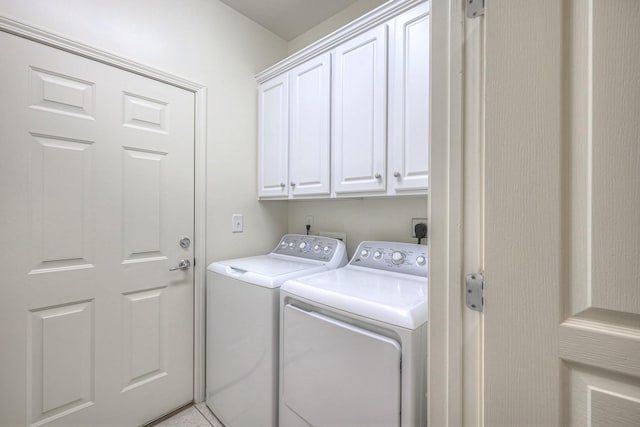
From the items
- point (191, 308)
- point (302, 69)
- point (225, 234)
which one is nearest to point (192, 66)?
point (302, 69)

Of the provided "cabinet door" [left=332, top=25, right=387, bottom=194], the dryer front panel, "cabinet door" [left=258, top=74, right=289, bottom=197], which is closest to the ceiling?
"cabinet door" [left=258, top=74, right=289, bottom=197]

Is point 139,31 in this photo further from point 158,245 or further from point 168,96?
point 158,245

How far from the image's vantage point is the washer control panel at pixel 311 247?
1.79 m

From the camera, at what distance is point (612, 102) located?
0.51 meters

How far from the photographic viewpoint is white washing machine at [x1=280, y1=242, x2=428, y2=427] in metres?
0.89

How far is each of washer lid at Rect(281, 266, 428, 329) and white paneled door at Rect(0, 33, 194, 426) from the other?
0.93m

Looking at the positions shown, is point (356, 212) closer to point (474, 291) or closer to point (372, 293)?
point (372, 293)

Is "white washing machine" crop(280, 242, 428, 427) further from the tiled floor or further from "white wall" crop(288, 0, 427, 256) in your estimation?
the tiled floor

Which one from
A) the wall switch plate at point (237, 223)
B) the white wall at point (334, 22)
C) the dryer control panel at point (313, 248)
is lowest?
the dryer control panel at point (313, 248)

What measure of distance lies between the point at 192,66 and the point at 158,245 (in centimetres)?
114

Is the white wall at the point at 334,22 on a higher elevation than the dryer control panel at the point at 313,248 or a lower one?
higher

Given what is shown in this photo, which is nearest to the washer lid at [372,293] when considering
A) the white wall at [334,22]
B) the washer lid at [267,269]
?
the washer lid at [267,269]

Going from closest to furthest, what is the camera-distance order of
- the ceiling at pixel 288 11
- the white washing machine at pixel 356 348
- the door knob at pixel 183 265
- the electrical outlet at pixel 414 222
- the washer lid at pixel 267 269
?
the white washing machine at pixel 356 348 → the washer lid at pixel 267 269 → the electrical outlet at pixel 414 222 → the door knob at pixel 183 265 → the ceiling at pixel 288 11

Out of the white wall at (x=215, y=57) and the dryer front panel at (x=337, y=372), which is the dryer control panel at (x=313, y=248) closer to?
the white wall at (x=215, y=57)
